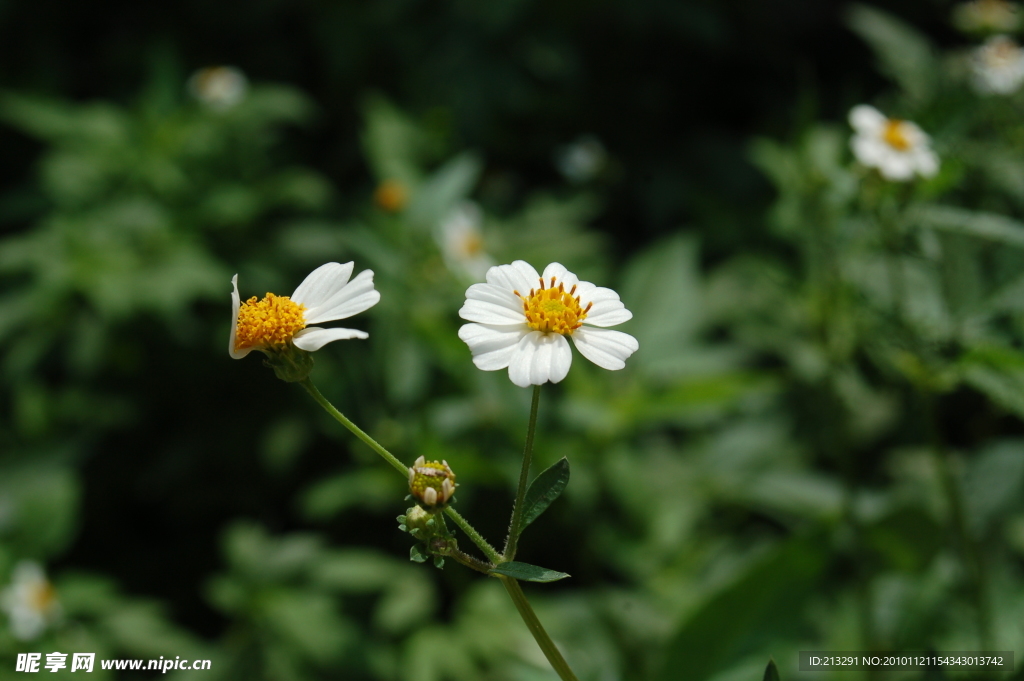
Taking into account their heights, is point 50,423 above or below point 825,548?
above

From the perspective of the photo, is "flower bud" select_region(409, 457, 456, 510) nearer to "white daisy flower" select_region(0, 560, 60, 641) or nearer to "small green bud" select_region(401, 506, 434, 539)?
"small green bud" select_region(401, 506, 434, 539)

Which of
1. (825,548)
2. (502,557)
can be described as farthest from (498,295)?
(825,548)

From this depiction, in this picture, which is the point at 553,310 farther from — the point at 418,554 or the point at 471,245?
the point at 471,245

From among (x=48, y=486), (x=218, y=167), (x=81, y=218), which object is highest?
(x=218, y=167)

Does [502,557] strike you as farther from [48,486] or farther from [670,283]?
[48,486]

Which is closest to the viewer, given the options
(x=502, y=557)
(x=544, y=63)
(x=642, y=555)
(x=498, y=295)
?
(x=502, y=557)

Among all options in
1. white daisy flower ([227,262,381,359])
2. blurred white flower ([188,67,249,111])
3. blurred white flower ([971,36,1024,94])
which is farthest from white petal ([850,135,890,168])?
blurred white flower ([188,67,249,111])

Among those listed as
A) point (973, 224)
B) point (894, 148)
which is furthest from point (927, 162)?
point (973, 224)
